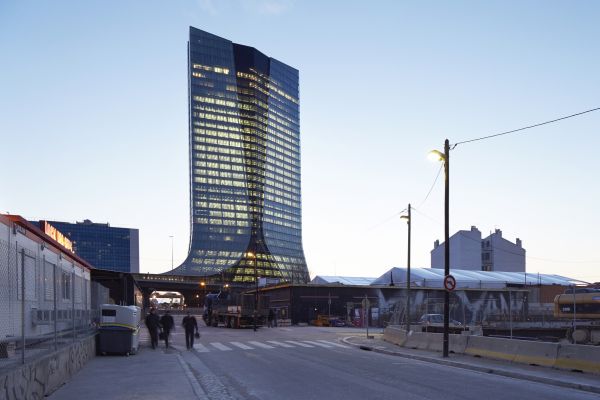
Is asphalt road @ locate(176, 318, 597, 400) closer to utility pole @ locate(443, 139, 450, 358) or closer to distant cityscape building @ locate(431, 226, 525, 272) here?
utility pole @ locate(443, 139, 450, 358)

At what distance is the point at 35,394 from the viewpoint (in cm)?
1102

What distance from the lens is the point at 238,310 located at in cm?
5075

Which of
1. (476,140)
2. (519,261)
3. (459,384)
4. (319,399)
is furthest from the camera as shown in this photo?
A: (519,261)

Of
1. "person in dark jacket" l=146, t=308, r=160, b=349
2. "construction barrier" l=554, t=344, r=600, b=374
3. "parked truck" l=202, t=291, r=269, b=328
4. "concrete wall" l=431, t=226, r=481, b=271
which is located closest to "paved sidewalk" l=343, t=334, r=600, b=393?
"construction barrier" l=554, t=344, r=600, b=374

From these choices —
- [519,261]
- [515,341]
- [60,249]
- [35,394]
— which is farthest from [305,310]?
[519,261]

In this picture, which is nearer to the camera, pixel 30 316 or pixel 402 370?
pixel 30 316

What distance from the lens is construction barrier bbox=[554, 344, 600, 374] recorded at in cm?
1602

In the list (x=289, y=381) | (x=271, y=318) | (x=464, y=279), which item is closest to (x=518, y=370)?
(x=289, y=381)

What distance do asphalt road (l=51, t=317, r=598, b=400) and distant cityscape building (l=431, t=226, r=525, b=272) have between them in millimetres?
93593

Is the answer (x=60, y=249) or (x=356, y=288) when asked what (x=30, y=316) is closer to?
(x=60, y=249)

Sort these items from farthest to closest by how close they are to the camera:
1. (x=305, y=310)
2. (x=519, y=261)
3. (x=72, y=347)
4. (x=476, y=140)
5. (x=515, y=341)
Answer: (x=519, y=261) < (x=305, y=310) < (x=476, y=140) < (x=515, y=341) < (x=72, y=347)

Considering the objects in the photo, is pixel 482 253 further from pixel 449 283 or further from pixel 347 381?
pixel 347 381

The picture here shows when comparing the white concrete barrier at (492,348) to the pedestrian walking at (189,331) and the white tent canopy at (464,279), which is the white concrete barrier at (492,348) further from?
the white tent canopy at (464,279)

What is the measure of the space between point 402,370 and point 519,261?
105864 millimetres
